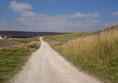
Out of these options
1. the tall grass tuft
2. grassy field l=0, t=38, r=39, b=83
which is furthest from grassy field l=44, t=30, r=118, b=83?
grassy field l=0, t=38, r=39, b=83

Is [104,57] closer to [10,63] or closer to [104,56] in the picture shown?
[104,56]

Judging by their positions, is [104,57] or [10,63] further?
[10,63]

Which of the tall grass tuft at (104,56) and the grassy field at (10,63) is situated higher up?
the tall grass tuft at (104,56)

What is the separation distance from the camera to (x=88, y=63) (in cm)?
1812

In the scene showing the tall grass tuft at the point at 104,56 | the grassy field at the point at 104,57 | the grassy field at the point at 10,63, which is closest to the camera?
the grassy field at the point at 104,57

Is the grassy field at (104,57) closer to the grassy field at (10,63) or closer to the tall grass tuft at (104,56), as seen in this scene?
the tall grass tuft at (104,56)

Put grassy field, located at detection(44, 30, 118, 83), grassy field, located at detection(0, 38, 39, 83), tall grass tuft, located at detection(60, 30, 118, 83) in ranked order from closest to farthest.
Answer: grassy field, located at detection(44, 30, 118, 83) → tall grass tuft, located at detection(60, 30, 118, 83) → grassy field, located at detection(0, 38, 39, 83)

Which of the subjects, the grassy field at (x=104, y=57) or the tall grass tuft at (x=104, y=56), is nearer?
the grassy field at (x=104, y=57)

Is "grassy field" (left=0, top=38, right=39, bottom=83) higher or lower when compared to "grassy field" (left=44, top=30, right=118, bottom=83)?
lower

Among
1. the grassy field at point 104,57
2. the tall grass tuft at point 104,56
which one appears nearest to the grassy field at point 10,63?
the grassy field at point 104,57

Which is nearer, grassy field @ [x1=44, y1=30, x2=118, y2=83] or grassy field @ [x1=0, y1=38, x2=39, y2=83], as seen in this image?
grassy field @ [x1=44, y1=30, x2=118, y2=83]

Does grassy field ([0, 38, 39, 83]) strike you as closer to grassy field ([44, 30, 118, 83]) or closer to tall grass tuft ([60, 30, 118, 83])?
grassy field ([44, 30, 118, 83])

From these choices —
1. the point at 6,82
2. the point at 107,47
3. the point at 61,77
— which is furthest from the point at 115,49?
the point at 6,82

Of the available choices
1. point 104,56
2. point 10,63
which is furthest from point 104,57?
point 10,63
